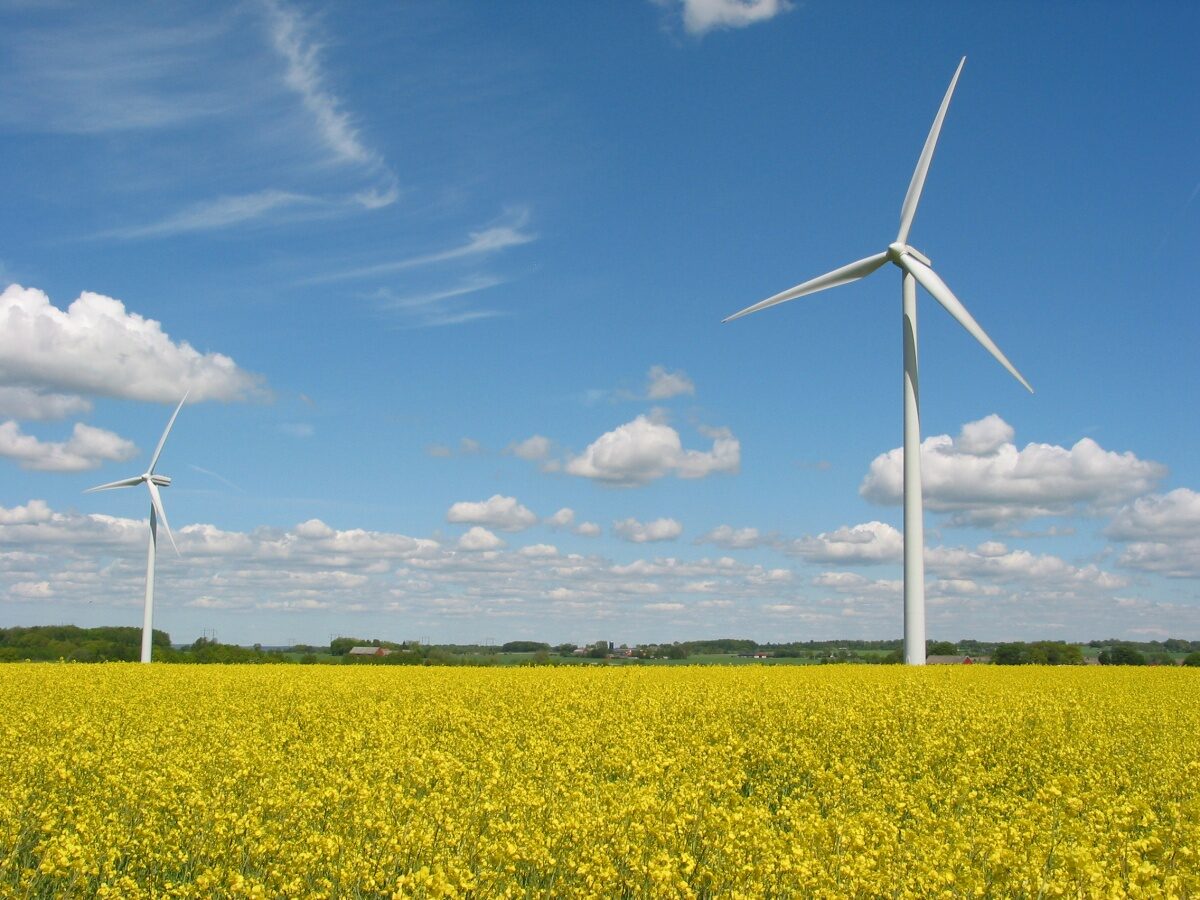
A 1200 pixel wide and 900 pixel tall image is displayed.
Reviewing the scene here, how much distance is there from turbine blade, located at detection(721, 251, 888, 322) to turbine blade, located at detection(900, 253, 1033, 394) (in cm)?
120

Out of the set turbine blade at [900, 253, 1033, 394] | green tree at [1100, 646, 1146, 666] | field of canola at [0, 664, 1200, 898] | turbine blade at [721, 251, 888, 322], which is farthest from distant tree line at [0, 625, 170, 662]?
green tree at [1100, 646, 1146, 666]

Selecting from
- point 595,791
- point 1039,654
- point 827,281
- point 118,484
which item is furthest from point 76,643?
point 595,791

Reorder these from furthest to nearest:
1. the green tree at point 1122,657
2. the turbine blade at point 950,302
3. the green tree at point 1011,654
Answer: the green tree at point 1122,657 → the green tree at point 1011,654 → the turbine blade at point 950,302

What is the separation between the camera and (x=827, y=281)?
41.6m

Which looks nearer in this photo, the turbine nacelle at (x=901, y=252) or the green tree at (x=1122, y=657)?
the turbine nacelle at (x=901, y=252)

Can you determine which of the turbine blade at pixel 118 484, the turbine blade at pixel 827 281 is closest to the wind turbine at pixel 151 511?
the turbine blade at pixel 118 484

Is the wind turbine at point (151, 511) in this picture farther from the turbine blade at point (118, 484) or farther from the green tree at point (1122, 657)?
→ the green tree at point (1122, 657)

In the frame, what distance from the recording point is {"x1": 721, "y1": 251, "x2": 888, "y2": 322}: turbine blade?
4112 centimetres

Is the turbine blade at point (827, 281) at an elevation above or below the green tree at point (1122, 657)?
above

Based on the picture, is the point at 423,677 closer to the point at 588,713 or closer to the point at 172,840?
the point at 588,713

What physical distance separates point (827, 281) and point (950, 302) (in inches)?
205

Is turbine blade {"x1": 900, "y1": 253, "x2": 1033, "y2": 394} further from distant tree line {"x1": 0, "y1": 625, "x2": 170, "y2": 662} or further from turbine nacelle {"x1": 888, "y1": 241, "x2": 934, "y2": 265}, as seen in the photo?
distant tree line {"x1": 0, "y1": 625, "x2": 170, "y2": 662}

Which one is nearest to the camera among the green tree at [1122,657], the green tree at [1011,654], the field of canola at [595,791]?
the field of canola at [595,791]

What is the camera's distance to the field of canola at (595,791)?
26.2 feet
